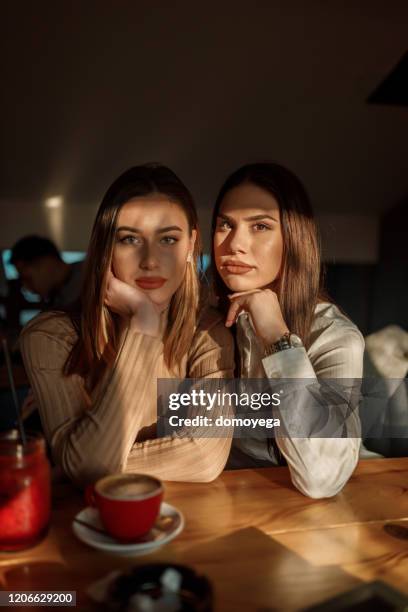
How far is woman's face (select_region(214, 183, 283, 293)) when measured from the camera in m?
1.05

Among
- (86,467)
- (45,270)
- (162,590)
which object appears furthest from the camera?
(45,270)

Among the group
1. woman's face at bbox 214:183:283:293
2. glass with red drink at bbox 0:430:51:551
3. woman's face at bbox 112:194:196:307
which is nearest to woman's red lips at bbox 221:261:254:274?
woman's face at bbox 214:183:283:293

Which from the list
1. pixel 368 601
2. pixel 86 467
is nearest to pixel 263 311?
pixel 86 467

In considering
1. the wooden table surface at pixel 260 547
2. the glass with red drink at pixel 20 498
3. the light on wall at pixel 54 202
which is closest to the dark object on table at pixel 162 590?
the wooden table surface at pixel 260 547

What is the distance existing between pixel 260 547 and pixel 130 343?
1.27ft

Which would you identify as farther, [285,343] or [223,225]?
[223,225]

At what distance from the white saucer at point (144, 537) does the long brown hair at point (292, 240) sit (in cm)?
49

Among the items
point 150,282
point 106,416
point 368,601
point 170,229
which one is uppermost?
point 170,229

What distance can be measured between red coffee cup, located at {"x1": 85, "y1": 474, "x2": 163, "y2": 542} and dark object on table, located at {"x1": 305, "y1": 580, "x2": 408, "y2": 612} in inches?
8.5

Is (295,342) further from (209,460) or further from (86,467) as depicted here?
(86,467)

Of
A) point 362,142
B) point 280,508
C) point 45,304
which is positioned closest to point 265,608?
point 280,508

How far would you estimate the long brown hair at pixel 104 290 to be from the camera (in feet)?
3.17

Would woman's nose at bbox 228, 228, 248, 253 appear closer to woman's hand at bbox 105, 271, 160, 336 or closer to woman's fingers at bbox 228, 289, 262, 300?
woman's fingers at bbox 228, 289, 262, 300

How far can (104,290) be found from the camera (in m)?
0.97
